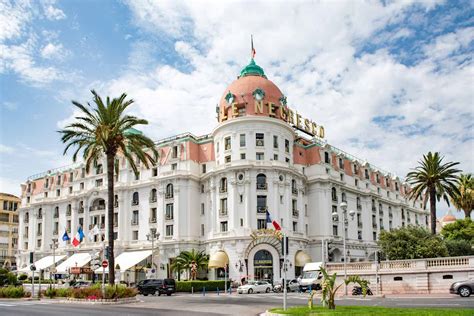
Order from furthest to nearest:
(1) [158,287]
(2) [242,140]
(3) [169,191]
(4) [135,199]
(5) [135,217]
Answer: (4) [135,199] < (5) [135,217] < (3) [169,191] < (2) [242,140] < (1) [158,287]

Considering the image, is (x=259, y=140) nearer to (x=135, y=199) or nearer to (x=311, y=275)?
(x=311, y=275)

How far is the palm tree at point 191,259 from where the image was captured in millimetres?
65650

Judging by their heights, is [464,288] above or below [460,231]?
below

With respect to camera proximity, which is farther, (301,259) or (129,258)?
(129,258)

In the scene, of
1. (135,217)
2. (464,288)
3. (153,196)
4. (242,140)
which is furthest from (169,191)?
(464,288)

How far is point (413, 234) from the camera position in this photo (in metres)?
58.1

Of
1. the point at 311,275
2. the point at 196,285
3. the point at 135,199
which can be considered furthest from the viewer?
the point at 135,199

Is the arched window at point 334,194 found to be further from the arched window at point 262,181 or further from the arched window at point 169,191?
the arched window at point 169,191

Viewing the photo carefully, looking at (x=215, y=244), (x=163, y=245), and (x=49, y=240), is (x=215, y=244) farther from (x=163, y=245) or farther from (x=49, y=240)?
(x=49, y=240)

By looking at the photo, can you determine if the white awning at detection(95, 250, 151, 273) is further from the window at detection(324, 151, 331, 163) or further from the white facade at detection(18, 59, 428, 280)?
the window at detection(324, 151, 331, 163)

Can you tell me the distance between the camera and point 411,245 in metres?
57.0

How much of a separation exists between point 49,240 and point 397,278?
6778 cm

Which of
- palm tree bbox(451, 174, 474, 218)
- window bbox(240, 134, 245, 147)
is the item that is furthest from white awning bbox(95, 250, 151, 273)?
palm tree bbox(451, 174, 474, 218)

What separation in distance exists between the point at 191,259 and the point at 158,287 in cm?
1562
